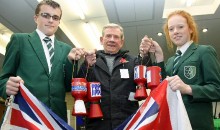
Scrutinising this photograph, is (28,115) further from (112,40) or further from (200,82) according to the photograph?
(200,82)

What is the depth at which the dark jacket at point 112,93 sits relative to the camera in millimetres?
2400

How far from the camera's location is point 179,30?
2.28 meters

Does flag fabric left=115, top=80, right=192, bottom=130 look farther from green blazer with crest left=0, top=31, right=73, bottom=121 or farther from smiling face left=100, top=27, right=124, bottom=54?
smiling face left=100, top=27, right=124, bottom=54

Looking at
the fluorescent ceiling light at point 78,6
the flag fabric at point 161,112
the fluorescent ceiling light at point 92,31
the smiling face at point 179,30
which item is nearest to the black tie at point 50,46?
the flag fabric at point 161,112

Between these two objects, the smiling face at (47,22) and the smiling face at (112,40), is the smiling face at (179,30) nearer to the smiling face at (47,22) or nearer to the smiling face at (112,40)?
the smiling face at (112,40)

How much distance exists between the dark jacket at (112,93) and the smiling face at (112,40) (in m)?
0.15

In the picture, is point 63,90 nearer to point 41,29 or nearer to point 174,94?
point 41,29

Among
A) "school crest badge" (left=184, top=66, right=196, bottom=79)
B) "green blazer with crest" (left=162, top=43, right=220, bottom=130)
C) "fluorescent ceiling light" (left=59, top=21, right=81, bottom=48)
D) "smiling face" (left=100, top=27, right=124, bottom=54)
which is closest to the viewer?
"green blazer with crest" (left=162, top=43, right=220, bottom=130)

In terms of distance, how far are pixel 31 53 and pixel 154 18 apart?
3679 millimetres

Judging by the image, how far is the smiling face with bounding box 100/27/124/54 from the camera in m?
2.68

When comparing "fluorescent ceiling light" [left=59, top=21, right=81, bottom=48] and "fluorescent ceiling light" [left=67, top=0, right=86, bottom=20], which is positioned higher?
"fluorescent ceiling light" [left=67, top=0, right=86, bottom=20]

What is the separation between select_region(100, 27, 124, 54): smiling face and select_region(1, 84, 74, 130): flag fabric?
3.20 ft

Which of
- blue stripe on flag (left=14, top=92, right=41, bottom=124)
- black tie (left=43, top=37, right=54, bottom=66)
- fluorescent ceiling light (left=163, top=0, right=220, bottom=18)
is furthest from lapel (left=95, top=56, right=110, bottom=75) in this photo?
fluorescent ceiling light (left=163, top=0, right=220, bottom=18)

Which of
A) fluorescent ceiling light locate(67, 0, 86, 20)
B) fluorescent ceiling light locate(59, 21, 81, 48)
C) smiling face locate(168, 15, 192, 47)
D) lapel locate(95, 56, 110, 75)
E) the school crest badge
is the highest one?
fluorescent ceiling light locate(67, 0, 86, 20)
